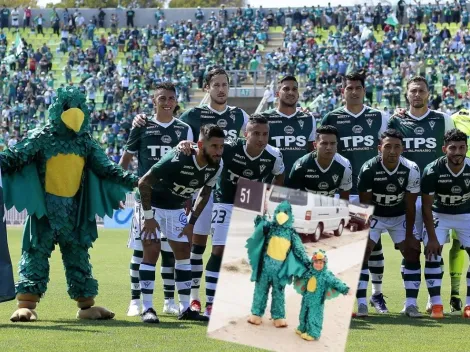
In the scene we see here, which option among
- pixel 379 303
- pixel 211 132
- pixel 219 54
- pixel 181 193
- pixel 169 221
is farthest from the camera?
pixel 219 54

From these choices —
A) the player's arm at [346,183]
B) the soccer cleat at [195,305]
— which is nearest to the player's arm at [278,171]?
the player's arm at [346,183]

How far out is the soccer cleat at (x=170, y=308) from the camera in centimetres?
1103

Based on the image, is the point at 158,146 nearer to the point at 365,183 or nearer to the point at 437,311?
the point at 365,183

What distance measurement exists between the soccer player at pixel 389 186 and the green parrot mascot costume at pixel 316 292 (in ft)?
14.5

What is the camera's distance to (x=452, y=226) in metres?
11.2

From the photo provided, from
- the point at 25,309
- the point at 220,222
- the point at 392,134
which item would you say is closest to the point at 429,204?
the point at 392,134

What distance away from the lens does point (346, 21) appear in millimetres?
51875

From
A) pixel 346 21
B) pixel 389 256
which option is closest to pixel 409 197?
pixel 389 256

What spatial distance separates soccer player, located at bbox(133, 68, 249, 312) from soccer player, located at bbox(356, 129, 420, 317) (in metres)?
1.57

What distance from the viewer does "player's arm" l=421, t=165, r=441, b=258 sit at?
426 inches

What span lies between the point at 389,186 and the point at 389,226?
505mm

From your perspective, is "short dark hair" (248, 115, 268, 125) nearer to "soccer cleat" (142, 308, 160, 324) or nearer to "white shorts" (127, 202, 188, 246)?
"white shorts" (127, 202, 188, 246)

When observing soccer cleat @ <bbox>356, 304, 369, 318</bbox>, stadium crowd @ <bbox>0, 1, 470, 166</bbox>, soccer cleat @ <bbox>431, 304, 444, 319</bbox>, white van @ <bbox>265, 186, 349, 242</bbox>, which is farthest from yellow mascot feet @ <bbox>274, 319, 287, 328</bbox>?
stadium crowd @ <bbox>0, 1, 470, 166</bbox>

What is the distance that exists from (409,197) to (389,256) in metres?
9.68
